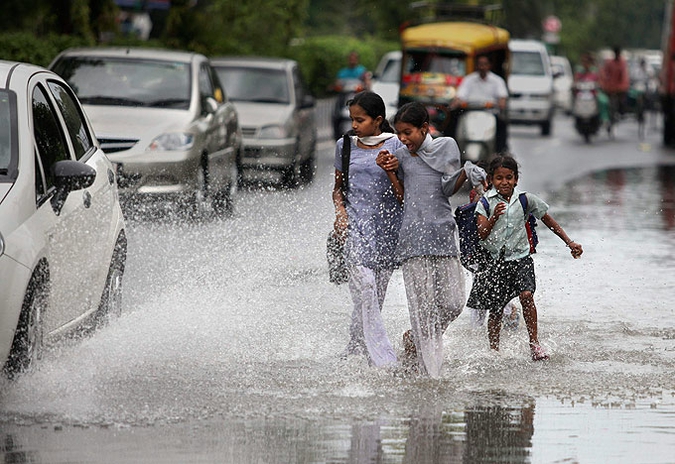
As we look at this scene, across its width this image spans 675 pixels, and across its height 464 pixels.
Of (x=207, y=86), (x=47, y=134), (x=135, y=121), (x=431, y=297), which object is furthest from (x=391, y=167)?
(x=207, y=86)

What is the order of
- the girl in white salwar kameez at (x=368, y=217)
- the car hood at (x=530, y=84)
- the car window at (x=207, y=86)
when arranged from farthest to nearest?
1. the car hood at (x=530, y=84)
2. the car window at (x=207, y=86)
3. the girl in white salwar kameez at (x=368, y=217)

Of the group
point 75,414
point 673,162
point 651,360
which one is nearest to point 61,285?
point 75,414

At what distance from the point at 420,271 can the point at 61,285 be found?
1736 mm

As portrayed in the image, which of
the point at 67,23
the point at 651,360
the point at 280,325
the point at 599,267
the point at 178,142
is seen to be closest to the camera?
the point at 651,360

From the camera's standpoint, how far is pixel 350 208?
7.70 m

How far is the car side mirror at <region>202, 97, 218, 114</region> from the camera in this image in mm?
16047

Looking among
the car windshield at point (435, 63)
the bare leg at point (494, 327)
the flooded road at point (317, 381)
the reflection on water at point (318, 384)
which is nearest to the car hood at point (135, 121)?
the flooded road at point (317, 381)

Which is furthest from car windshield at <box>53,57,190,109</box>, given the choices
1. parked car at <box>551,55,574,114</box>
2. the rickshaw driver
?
parked car at <box>551,55,574,114</box>

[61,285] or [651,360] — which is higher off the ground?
[61,285]

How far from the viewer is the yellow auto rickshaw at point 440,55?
2423cm

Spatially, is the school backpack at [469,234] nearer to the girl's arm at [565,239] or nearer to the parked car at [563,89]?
the girl's arm at [565,239]

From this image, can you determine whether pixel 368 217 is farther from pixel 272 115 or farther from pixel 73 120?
pixel 272 115

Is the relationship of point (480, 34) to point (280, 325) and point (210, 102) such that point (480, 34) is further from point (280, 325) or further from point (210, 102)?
point (280, 325)

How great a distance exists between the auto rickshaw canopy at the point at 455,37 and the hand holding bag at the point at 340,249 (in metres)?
18.0
